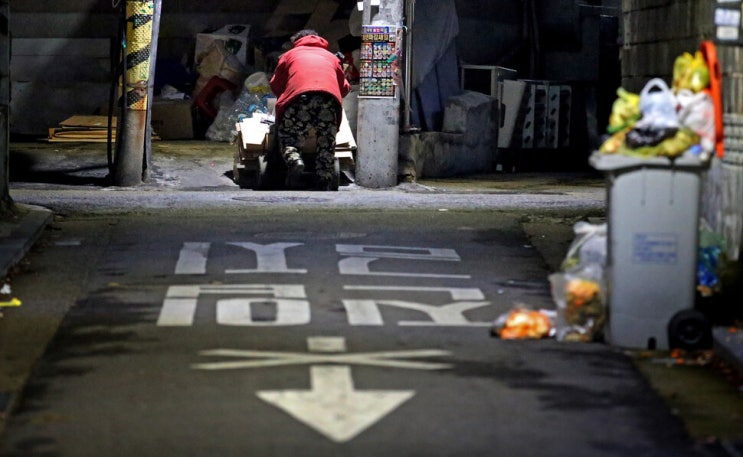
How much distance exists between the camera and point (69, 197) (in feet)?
49.6

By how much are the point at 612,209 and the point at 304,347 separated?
194 centimetres

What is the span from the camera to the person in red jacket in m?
16.5

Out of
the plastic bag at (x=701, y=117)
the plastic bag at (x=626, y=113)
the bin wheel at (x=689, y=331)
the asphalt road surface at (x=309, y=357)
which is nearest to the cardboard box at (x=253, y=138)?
the asphalt road surface at (x=309, y=357)

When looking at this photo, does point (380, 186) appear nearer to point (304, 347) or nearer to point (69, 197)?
point (69, 197)

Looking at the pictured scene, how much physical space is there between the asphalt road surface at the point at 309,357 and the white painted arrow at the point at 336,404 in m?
0.02

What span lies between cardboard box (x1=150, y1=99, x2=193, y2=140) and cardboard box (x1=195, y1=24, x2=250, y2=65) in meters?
0.87

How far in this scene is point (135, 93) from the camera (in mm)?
17375

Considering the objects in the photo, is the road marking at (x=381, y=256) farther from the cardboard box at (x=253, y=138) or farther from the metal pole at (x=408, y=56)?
the metal pole at (x=408, y=56)

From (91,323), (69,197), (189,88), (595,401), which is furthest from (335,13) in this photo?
(595,401)

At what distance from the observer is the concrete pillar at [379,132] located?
17.5 m

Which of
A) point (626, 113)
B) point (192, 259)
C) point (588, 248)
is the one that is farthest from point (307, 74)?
point (626, 113)

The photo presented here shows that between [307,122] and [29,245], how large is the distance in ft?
19.1

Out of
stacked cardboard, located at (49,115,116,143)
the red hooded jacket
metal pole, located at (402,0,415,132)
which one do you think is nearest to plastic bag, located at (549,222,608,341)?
the red hooded jacket

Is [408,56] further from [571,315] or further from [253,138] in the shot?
[571,315]
